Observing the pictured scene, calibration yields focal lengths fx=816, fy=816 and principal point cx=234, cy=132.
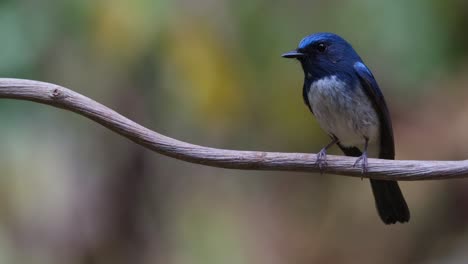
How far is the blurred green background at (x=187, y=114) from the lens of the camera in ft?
14.7

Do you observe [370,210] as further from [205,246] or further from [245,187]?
[205,246]

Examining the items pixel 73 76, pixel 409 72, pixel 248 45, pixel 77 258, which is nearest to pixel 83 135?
pixel 73 76

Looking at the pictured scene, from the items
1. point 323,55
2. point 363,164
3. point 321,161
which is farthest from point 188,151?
point 323,55

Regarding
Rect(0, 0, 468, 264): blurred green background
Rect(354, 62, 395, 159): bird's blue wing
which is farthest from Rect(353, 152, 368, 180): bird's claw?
Rect(0, 0, 468, 264): blurred green background

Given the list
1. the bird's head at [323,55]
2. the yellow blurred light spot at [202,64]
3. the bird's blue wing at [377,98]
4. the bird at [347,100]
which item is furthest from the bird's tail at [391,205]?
the yellow blurred light spot at [202,64]

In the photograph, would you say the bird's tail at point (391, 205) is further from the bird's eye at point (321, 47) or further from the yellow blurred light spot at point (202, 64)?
the yellow blurred light spot at point (202, 64)

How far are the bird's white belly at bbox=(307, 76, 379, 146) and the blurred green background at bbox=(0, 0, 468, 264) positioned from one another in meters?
0.73

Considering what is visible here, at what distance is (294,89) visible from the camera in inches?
190

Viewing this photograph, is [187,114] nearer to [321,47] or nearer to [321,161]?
[321,47]

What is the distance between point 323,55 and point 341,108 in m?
0.29

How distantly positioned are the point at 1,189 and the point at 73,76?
30.6 inches

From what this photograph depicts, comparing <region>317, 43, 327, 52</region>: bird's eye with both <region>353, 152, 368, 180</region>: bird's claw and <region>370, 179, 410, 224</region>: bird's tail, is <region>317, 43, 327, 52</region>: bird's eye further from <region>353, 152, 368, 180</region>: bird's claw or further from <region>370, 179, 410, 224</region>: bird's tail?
<region>353, 152, 368, 180</region>: bird's claw

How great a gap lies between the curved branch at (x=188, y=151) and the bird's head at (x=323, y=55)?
0.97 metres

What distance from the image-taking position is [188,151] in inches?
111
